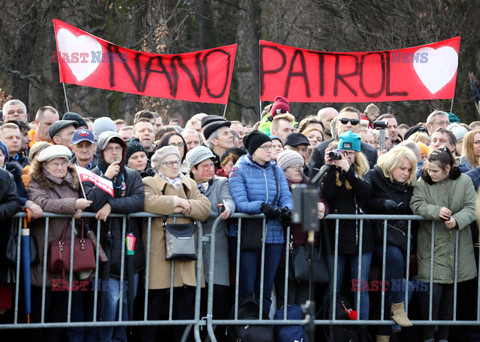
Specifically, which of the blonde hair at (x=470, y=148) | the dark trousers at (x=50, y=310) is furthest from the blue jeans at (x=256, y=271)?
the blonde hair at (x=470, y=148)

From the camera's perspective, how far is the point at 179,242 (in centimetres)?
738

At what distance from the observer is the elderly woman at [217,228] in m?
7.78

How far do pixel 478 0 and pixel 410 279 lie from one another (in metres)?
14.7

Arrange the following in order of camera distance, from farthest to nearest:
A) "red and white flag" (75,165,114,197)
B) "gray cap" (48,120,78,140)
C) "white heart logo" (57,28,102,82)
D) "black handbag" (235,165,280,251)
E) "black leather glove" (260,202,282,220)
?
"white heart logo" (57,28,102,82) < "gray cap" (48,120,78,140) < "black handbag" (235,165,280,251) < "black leather glove" (260,202,282,220) < "red and white flag" (75,165,114,197)

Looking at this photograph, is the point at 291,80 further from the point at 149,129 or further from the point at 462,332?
the point at 462,332

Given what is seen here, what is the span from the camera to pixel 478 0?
831 inches

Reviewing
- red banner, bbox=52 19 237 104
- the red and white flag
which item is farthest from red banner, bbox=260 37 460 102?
the red and white flag

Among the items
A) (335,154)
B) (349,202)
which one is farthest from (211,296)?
(335,154)

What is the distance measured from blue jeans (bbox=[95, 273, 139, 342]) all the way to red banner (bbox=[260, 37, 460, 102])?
455 cm

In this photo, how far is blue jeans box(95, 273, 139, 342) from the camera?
24.2 feet

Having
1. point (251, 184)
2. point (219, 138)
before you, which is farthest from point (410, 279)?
point (219, 138)

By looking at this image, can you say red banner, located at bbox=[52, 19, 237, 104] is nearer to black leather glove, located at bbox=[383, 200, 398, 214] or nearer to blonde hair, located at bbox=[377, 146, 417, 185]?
blonde hair, located at bbox=[377, 146, 417, 185]

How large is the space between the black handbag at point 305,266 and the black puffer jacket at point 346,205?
0.49 feet

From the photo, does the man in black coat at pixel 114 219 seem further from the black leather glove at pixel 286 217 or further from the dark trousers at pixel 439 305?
the dark trousers at pixel 439 305
